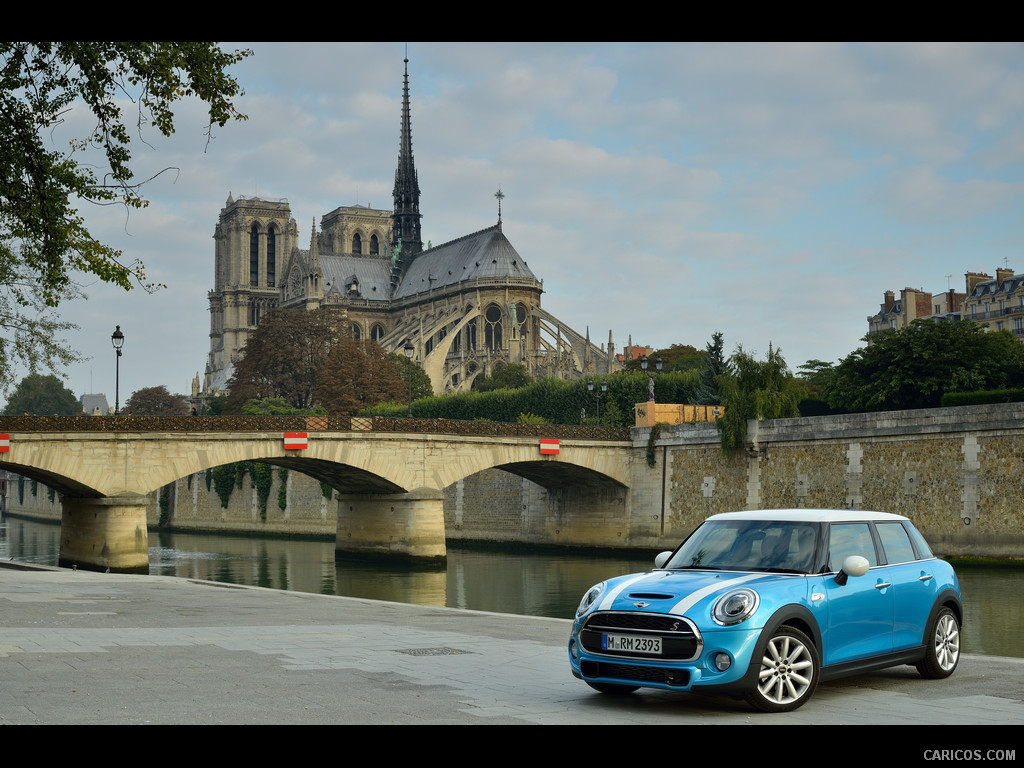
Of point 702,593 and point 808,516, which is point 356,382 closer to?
point 808,516

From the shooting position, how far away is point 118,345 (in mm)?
39781

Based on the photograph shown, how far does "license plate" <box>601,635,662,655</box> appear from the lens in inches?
331

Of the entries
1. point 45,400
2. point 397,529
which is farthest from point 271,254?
point 397,529

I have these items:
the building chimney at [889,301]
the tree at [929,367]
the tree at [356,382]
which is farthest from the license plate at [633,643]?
the building chimney at [889,301]

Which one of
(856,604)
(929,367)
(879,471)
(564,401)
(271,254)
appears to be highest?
(271,254)

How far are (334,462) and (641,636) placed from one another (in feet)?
117

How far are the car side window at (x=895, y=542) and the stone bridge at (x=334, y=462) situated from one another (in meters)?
32.1

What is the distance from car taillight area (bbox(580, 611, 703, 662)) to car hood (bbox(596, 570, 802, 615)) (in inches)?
2.6

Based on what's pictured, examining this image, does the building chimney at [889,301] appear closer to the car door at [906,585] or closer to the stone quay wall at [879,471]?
the stone quay wall at [879,471]

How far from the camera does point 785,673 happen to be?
333 inches

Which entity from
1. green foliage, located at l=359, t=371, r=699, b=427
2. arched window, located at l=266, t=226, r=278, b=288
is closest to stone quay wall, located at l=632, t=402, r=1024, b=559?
green foliage, located at l=359, t=371, r=699, b=427

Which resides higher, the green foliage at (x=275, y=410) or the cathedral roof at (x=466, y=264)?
the cathedral roof at (x=466, y=264)

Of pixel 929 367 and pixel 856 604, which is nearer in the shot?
pixel 856 604

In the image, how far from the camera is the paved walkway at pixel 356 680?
26.6 feet
